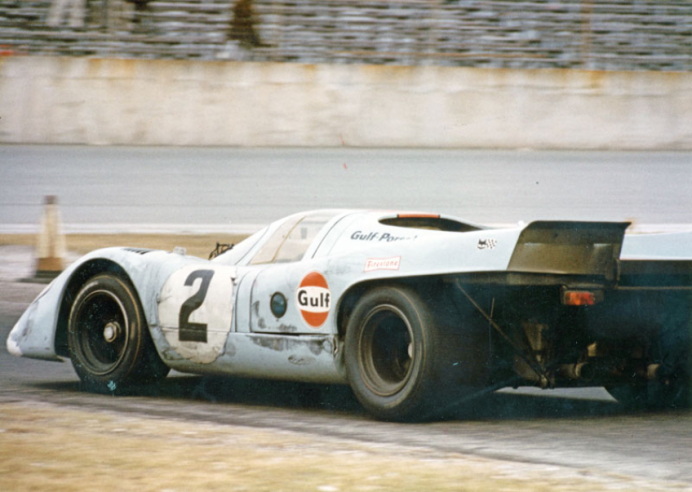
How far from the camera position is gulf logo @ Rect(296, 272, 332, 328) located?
556cm

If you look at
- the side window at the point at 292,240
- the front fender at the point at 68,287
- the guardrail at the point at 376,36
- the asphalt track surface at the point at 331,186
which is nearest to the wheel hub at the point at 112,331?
the front fender at the point at 68,287

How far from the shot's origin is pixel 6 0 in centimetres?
2161

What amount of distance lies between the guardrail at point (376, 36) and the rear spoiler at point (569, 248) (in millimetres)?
16138

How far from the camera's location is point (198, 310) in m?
6.20

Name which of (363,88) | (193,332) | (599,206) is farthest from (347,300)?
(363,88)

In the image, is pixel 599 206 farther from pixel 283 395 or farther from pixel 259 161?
pixel 283 395

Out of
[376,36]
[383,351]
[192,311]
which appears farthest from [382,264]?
[376,36]

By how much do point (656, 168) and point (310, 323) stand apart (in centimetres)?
1157

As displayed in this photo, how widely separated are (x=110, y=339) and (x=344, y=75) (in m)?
14.7

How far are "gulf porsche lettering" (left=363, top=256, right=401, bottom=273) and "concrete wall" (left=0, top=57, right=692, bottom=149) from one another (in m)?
14.5

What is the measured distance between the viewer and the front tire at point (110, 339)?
6.39 m

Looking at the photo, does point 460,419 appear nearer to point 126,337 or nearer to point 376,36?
point 126,337

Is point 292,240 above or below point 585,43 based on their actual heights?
below

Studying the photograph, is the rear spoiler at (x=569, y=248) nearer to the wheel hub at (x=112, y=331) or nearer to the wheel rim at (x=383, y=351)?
the wheel rim at (x=383, y=351)
